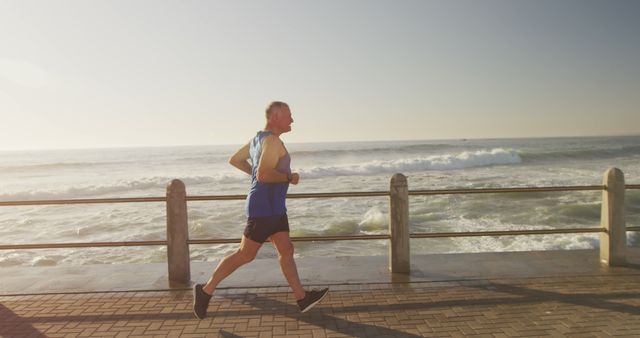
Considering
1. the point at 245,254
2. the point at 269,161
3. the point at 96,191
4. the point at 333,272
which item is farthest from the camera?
the point at 96,191

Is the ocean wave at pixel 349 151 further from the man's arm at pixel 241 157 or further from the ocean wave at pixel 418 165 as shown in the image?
the man's arm at pixel 241 157

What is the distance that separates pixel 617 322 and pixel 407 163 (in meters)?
37.8

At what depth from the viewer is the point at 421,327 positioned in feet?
12.7

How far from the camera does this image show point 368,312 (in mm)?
4219

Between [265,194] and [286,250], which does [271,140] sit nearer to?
[265,194]

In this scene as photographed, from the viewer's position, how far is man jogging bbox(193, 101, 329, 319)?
3844 millimetres

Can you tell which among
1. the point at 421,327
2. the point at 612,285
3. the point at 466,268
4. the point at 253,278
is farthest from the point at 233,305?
the point at 612,285

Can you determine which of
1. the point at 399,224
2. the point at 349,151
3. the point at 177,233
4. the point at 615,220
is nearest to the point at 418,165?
the point at 349,151

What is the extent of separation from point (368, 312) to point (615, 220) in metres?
3.53

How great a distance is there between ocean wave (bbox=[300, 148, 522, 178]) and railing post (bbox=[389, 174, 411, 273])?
92.2ft

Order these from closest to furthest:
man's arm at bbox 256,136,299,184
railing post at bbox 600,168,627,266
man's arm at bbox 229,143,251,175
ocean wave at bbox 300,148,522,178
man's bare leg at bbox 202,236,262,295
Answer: man's arm at bbox 256,136,299,184
man's bare leg at bbox 202,236,262,295
man's arm at bbox 229,143,251,175
railing post at bbox 600,168,627,266
ocean wave at bbox 300,148,522,178

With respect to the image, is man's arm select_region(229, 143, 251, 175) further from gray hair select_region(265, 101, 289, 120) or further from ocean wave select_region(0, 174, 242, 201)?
ocean wave select_region(0, 174, 242, 201)

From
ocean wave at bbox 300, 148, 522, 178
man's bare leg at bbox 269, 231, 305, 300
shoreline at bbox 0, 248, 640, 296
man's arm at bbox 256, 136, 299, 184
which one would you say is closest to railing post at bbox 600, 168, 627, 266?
shoreline at bbox 0, 248, 640, 296

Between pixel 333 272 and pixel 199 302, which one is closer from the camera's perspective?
pixel 199 302
